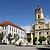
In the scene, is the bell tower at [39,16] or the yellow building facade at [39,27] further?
the bell tower at [39,16]

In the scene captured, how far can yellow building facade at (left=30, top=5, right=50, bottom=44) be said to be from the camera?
8056cm

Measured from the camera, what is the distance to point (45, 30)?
8081 cm

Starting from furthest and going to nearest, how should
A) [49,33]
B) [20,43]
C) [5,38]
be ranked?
[49,33]
[5,38]
[20,43]

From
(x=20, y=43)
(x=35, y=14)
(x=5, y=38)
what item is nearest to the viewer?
(x=20, y=43)

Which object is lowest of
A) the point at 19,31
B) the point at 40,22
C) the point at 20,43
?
the point at 20,43

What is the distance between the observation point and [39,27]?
8181cm

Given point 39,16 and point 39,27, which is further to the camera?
point 39,16

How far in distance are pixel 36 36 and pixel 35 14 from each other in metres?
13.0

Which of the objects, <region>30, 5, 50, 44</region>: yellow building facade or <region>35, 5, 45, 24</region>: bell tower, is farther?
<region>35, 5, 45, 24</region>: bell tower

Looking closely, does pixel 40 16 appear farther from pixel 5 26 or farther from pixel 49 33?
pixel 5 26

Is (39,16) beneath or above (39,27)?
above

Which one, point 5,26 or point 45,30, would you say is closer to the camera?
point 5,26

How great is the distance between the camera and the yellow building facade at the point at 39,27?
80.6 m

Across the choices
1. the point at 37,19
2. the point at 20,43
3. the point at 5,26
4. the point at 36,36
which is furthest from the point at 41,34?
the point at 20,43
